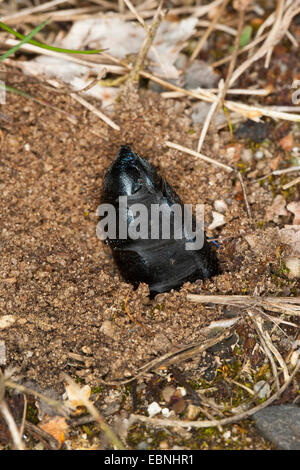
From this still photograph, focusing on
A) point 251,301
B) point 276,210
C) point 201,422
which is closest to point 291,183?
point 276,210

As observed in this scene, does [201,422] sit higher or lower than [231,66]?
lower

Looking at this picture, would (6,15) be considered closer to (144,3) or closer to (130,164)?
(144,3)

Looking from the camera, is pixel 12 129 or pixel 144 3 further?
pixel 144 3

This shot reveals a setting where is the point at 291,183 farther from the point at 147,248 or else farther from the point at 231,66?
the point at 147,248

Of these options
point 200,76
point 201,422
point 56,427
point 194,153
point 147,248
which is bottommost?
point 56,427

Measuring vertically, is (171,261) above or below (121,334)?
above
